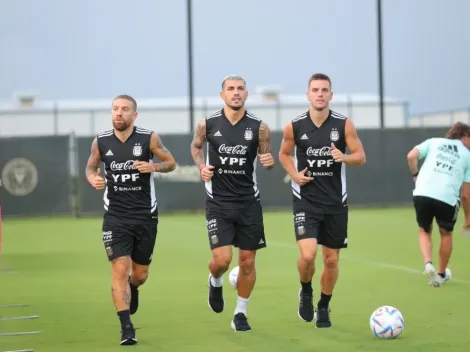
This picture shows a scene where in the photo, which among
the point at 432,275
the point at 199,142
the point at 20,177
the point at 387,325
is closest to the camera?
the point at 387,325

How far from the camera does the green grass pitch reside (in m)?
9.44

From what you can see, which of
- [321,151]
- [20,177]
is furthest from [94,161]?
[20,177]

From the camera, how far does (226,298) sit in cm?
1234

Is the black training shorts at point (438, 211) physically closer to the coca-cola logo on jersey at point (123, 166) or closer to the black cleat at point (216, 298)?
the black cleat at point (216, 298)

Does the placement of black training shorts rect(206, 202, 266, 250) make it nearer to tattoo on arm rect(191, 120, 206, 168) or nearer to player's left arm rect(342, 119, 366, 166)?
tattoo on arm rect(191, 120, 206, 168)

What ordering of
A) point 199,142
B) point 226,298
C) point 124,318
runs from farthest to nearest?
point 226,298 < point 199,142 < point 124,318

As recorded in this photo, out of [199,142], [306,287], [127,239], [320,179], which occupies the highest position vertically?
[199,142]

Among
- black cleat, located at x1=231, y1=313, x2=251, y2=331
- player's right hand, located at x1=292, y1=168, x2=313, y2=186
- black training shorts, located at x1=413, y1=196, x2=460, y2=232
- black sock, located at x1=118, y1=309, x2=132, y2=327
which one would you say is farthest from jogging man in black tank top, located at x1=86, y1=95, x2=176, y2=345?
black training shorts, located at x1=413, y1=196, x2=460, y2=232

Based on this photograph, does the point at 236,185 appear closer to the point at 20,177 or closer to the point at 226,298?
the point at 226,298

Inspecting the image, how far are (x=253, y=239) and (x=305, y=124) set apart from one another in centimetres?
119

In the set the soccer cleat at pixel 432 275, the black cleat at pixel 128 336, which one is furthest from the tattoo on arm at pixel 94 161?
the soccer cleat at pixel 432 275

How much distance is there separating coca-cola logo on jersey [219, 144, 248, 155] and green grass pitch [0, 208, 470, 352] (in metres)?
1.64

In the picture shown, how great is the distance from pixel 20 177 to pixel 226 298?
1675cm

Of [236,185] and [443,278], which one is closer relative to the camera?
[236,185]
